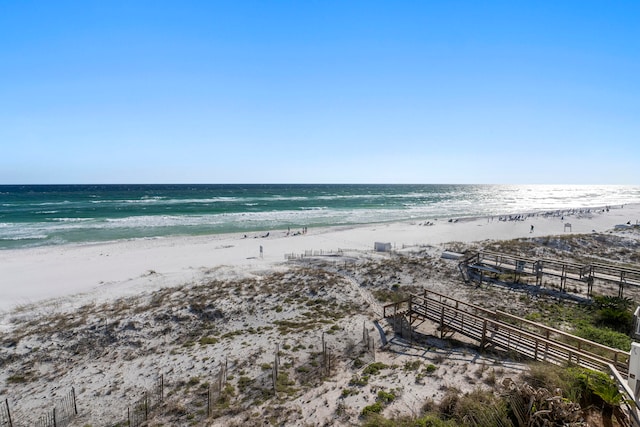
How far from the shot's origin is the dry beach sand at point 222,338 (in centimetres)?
935

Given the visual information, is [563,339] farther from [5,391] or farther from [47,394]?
[5,391]

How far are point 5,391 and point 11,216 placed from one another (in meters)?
59.8

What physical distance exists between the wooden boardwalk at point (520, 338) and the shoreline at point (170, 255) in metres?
13.2

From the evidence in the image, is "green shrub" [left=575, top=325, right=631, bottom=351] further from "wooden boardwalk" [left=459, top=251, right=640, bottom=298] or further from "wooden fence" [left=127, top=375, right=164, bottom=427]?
"wooden fence" [left=127, top=375, right=164, bottom=427]

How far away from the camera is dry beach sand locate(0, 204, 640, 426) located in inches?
368

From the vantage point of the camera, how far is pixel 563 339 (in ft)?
39.1

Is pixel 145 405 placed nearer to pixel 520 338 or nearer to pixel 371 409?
pixel 371 409

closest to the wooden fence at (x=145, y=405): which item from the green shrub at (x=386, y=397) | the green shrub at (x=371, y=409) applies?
the green shrub at (x=371, y=409)

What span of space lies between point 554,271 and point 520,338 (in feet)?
38.2

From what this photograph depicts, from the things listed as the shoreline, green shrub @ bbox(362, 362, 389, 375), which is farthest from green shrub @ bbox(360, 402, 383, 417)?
the shoreline

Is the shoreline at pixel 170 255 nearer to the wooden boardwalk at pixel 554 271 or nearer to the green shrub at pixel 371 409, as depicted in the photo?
the wooden boardwalk at pixel 554 271

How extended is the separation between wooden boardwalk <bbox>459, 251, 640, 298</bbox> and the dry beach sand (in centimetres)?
152

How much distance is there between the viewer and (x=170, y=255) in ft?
97.1

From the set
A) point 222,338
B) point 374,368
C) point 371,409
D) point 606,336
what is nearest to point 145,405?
point 222,338
